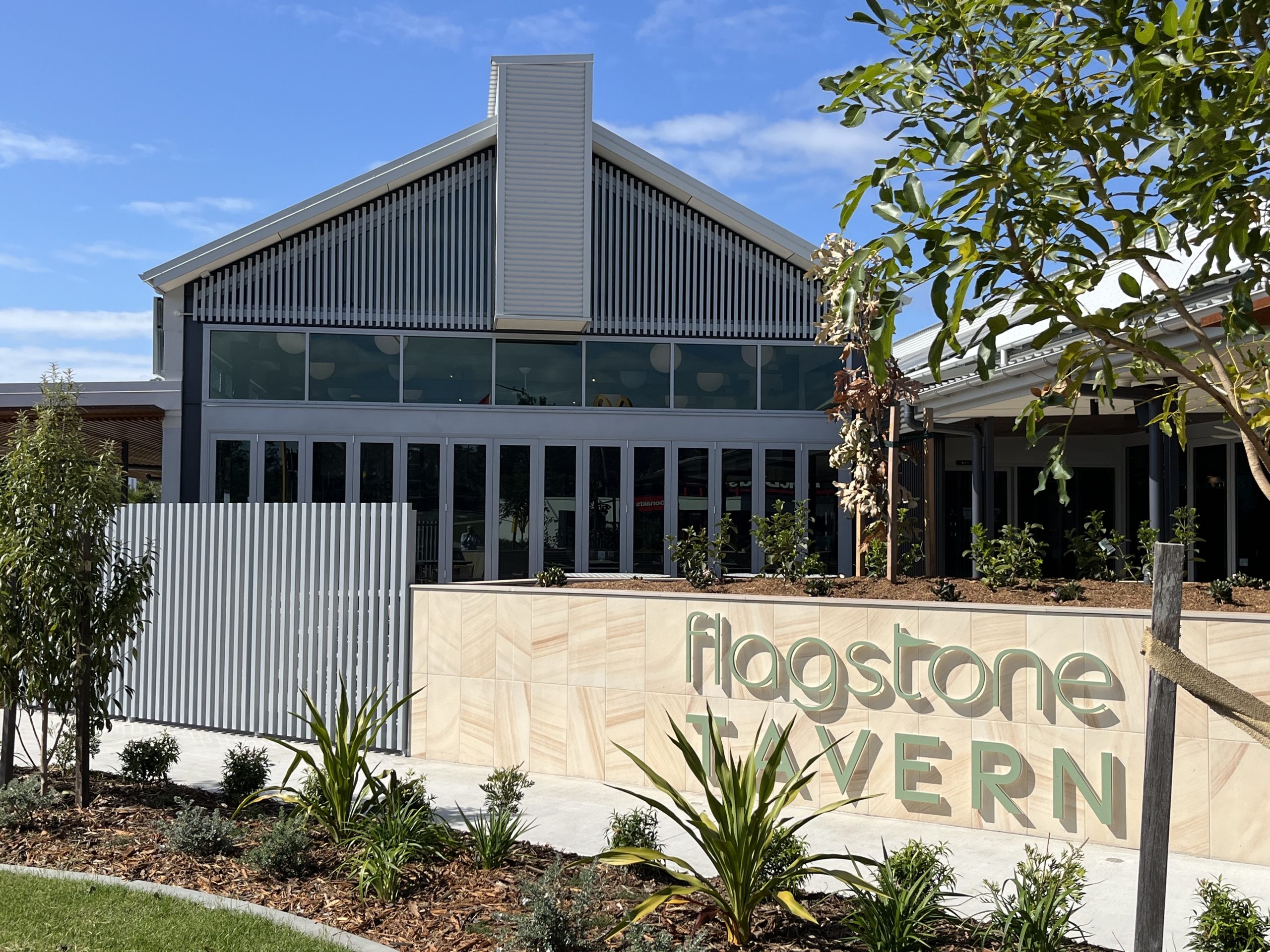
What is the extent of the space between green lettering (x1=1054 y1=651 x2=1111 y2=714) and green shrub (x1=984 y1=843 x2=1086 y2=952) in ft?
7.45

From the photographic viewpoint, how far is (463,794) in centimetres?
922

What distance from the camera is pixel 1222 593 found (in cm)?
852

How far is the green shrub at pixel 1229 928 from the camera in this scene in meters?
4.96

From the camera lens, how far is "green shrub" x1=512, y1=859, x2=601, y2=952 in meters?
5.34

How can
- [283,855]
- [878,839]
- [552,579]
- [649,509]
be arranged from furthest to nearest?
[649,509] → [552,579] → [878,839] → [283,855]

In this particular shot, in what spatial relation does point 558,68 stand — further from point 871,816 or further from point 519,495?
point 871,816

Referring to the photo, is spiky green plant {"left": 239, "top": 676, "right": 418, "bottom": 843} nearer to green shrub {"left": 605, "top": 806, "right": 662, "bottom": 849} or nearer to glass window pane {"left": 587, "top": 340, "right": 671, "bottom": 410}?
green shrub {"left": 605, "top": 806, "right": 662, "bottom": 849}

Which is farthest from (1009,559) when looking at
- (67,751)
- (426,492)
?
(426,492)

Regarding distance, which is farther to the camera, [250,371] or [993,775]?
[250,371]

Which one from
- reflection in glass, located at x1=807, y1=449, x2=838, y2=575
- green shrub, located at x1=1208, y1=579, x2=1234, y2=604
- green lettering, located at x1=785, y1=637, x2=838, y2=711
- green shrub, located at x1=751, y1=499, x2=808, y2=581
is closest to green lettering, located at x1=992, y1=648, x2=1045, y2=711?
green lettering, located at x1=785, y1=637, x2=838, y2=711

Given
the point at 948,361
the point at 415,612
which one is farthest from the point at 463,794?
the point at 948,361

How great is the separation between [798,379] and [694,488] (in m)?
2.47

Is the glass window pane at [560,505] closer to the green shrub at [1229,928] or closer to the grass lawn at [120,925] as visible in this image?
the grass lawn at [120,925]

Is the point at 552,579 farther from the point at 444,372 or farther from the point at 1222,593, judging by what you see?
the point at 444,372
